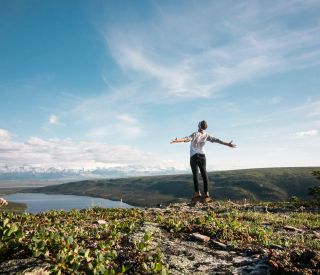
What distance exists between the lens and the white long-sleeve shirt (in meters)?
19.8

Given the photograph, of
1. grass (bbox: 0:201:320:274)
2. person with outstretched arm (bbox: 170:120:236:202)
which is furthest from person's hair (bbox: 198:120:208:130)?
grass (bbox: 0:201:320:274)

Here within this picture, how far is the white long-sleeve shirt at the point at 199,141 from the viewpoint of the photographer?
19845 mm

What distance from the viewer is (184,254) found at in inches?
301

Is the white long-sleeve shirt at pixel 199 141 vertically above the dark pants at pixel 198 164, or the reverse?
the white long-sleeve shirt at pixel 199 141

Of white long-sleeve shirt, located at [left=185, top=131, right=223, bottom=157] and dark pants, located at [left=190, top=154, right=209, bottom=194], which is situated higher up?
white long-sleeve shirt, located at [left=185, top=131, right=223, bottom=157]

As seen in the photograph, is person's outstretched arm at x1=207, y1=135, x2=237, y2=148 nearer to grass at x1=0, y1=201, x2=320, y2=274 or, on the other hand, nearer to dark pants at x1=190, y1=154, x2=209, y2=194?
dark pants at x1=190, y1=154, x2=209, y2=194

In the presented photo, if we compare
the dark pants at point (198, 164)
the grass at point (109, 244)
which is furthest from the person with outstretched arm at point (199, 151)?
the grass at point (109, 244)

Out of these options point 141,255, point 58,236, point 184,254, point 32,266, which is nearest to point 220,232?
point 184,254

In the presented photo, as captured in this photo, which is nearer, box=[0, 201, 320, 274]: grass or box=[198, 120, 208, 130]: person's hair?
box=[0, 201, 320, 274]: grass

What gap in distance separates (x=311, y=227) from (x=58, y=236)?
9.24 m

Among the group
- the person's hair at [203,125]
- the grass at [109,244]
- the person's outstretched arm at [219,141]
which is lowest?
the grass at [109,244]

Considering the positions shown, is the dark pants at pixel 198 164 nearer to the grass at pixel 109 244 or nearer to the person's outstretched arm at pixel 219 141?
the person's outstretched arm at pixel 219 141

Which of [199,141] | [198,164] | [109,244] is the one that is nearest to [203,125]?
[199,141]

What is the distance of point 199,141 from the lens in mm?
19844
